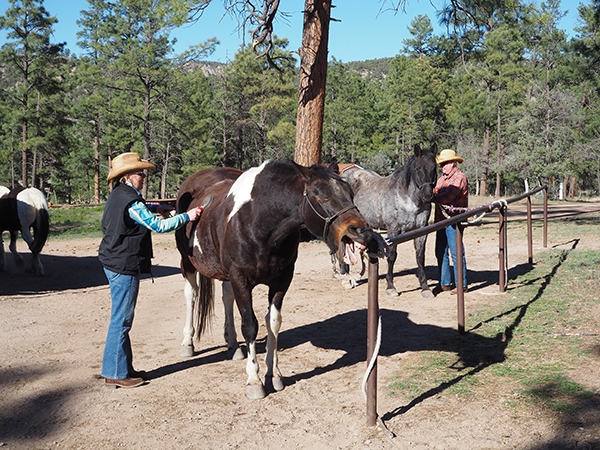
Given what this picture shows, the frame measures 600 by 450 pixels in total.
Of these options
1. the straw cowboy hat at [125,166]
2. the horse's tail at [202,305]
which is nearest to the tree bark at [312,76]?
the horse's tail at [202,305]

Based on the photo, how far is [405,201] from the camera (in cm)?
787

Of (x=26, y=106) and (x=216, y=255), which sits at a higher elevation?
(x=26, y=106)

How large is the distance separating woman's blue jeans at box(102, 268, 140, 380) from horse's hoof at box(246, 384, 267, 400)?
45.7 inches

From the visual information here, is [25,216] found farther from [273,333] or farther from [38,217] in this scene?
[273,333]

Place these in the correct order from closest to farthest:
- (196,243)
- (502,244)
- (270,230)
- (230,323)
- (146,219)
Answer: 1. (270,230)
2. (146,219)
3. (196,243)
4. (230,323)
5. (502,244)

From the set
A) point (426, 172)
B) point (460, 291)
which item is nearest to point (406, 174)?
point (426, 172)

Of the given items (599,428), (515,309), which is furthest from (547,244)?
(599,428)

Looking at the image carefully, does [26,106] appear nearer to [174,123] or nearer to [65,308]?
[174,123]

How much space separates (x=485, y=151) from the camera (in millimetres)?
38625

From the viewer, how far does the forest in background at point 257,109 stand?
28.5 meters

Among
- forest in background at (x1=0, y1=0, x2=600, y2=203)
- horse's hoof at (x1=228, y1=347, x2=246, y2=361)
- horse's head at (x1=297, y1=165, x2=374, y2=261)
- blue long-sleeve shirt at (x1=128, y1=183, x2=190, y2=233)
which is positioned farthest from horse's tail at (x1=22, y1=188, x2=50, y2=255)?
forest in background at (x1=0, y1=0, x2=600, y2=203)

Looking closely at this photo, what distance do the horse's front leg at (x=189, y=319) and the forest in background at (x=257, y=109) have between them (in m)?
19.1

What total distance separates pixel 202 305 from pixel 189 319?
0.22 m

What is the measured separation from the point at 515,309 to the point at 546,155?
30439 millimetres
